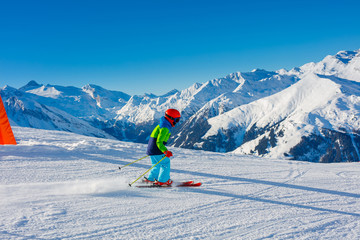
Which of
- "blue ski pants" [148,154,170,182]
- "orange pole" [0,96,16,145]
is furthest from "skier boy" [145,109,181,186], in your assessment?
"orange pole" [0,96,16,145]

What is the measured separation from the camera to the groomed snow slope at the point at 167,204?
3.94 meters

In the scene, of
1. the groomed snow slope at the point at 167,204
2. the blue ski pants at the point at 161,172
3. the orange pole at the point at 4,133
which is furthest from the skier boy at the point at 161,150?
the orange pole at the point at 4,133

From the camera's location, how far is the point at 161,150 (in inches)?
261

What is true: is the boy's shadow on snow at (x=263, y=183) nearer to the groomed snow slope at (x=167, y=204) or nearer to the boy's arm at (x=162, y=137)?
the groomed snow slope at (x=167, y=204)

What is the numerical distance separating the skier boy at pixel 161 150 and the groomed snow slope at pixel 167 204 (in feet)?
1.79

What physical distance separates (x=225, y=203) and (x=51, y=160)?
7.14 metres

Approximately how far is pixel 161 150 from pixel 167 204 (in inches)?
72.8

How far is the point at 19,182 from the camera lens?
6.29 metres

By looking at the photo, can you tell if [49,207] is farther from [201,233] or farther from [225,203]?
[225,203]

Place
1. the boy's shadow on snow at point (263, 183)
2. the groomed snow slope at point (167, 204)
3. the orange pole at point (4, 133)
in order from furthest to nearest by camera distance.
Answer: the orange pole at point (4, 133)
the boy's shadow on snow at point (263, 183)
the groomed snow slope at point (167, 204)

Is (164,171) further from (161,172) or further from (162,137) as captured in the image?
(162,137)

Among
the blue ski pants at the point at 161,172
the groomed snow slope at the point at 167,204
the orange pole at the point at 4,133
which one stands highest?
the orange pole at the point at 4,133

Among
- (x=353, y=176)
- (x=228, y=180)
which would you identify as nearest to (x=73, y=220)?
(x=228, y=180)

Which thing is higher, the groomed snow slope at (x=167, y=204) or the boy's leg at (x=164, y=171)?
the boy's leg at (x=164, y=171)
